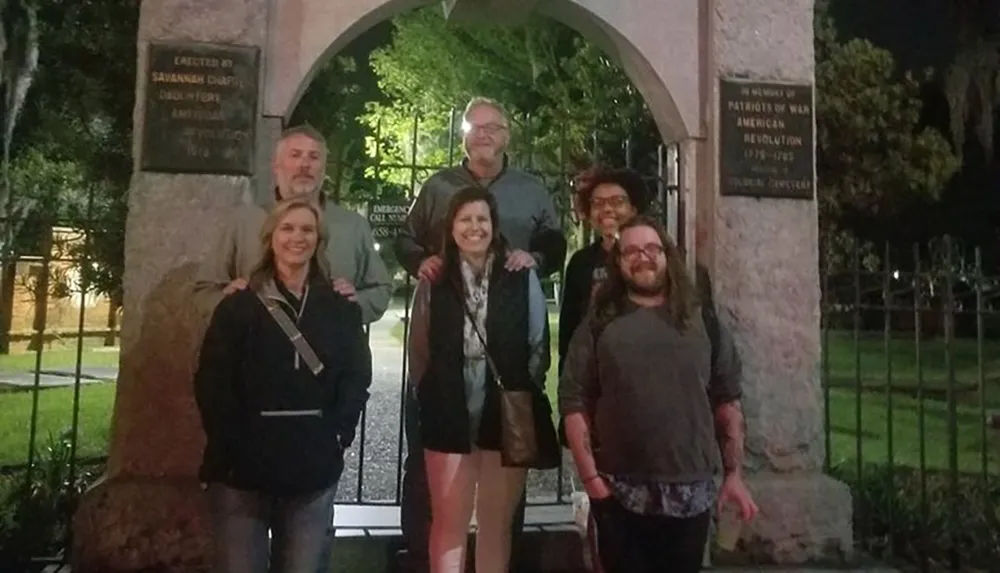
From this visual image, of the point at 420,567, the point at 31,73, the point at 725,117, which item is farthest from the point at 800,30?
the point at 31,73

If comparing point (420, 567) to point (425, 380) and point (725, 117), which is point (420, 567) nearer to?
point (425, 380)

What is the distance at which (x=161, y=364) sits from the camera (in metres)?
4.58

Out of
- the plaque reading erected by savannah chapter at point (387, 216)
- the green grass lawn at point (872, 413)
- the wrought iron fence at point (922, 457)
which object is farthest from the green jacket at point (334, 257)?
the green grass lawn at point (872, 413)

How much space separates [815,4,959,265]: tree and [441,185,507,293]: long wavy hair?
30.4ft

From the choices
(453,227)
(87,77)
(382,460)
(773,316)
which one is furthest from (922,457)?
(87,77)

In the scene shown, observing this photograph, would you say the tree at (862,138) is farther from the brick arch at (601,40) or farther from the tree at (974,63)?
the brick arch at (601,40)

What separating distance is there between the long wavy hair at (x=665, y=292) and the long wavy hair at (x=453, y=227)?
2.02 feet

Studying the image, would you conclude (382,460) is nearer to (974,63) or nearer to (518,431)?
(518,431)

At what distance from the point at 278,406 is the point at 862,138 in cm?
1165

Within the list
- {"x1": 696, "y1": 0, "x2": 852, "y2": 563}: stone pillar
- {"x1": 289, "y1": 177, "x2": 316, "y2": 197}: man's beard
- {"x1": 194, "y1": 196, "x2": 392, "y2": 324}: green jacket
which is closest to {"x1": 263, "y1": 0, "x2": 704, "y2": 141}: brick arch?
{"x1": 696, "y1": 0, "x2": 852, "y2": 563}: stone pillar

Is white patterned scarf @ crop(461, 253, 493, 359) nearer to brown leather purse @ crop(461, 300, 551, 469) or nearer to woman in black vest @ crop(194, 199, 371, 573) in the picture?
brown leather purse @ crop(461, 300, 551, 469)

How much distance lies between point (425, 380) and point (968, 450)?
30.3 feet

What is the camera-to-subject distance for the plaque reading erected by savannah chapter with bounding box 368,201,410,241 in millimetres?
7148

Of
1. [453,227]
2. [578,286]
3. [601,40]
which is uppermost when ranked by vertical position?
[601,40]
